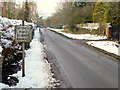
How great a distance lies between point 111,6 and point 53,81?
57.9ft

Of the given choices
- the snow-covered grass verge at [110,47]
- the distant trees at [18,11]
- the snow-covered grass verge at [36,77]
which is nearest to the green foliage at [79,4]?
the distant trees at [18,11]

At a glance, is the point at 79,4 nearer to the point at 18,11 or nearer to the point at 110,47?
the point at 18,11

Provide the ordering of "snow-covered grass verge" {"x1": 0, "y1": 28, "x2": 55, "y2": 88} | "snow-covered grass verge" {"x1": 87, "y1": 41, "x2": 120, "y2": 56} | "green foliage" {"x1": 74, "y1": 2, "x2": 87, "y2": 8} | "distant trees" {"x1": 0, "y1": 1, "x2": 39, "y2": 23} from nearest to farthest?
"snow-covered grass verge" {"x1": 0, "y1": 28, "x2": 55, "y2": 88} < "snow-covered grass verge" {"x1": 87, "y1": 41, "x2": 120, "y2": 56} < "distant trees" {"x1": 0, "y1": 1, "x2": 39, "y2": 23} < "green foliage" {"x1": 74, "y1": 2, "x2": 87, "y2": 8}

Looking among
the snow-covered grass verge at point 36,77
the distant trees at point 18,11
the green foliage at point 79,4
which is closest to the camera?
the snow-covered grass verge at point 36,77

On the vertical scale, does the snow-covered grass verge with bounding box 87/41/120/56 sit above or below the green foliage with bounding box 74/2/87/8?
below

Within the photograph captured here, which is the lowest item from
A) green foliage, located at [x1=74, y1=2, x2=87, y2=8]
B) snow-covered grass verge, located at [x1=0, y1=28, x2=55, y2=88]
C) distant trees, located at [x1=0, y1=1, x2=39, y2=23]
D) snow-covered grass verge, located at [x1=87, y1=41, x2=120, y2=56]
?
snow-covered grass verge, located at [x1=0, y1=28, x2=55, y2=88]

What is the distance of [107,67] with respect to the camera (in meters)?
11.0

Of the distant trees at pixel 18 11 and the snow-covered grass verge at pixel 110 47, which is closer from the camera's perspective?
the snow-covered grass verge at pixel 110 47

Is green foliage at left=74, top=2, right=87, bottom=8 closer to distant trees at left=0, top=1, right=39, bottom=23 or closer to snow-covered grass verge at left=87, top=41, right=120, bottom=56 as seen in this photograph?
distant trees at left=0, top=1, right=39, bottom=23

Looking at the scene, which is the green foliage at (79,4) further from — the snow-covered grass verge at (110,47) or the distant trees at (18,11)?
the snow-covered grass verge at (110,47)

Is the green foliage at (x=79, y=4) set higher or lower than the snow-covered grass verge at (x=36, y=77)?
higher

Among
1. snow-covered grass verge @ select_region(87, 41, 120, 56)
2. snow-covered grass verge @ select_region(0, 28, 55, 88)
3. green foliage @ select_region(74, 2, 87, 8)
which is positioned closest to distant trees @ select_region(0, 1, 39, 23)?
snow-covered grass verge @ select_region(87, 41, 120, 56)

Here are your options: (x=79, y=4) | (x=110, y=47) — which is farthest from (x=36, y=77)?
(x=79, y=4)

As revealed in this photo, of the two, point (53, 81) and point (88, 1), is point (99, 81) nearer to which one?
point (53, 81)
